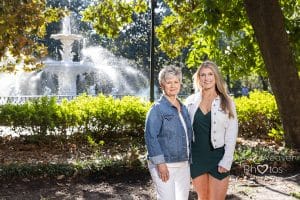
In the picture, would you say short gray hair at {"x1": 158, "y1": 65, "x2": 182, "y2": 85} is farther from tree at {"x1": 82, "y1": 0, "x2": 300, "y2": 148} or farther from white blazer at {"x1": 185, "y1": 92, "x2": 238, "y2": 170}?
tree at {"x1": 82, "y1": 0, "x2": 300, "y2": 148}

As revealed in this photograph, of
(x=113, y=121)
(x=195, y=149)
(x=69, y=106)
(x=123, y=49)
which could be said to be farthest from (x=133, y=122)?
(x=123, y=49)

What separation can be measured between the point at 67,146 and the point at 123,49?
44991mm

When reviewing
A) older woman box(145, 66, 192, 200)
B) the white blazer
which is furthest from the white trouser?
the white blazer

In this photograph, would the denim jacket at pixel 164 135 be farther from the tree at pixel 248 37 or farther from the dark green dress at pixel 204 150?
the tree at pixel 248 37

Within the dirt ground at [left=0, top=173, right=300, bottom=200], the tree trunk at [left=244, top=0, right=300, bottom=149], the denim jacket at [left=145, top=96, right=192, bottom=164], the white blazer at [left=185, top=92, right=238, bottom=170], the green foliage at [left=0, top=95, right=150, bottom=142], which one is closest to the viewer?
the denim jacket at [left=145, top=96, right=192, bottom=164]

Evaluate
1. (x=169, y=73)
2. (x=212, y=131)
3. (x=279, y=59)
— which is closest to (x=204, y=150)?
(x=212, y=131)

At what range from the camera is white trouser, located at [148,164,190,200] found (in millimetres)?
3955

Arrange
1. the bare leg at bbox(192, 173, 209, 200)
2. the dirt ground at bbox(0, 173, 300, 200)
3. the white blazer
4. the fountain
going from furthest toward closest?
the fountain, the dirt ground at bbox(0, 173, 300, 200), the bare leg at bbox(192, 173, 209, 200), the white blazer

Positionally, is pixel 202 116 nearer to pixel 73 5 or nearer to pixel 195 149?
pixel 195 149

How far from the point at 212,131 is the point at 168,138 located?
0.39 metres

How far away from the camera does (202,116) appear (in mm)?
4125

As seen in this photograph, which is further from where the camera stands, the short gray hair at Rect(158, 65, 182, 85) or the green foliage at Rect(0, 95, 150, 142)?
the green foliage at Rect(0, 95, 150, 142)

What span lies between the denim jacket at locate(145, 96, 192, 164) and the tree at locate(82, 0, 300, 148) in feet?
19.2

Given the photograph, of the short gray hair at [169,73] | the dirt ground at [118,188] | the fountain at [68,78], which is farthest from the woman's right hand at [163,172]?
the fountain at [68,78]
